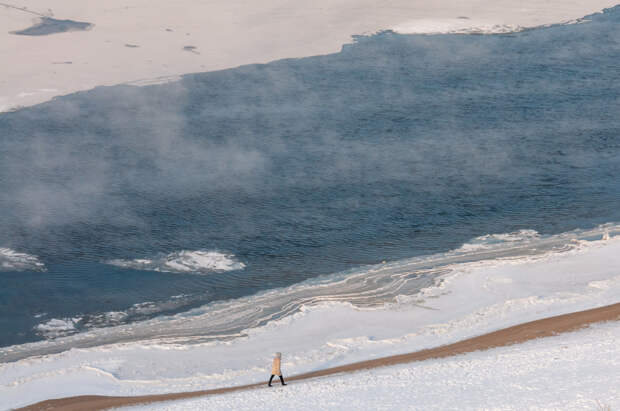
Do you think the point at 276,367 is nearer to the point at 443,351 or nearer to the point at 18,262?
the point at 443,351

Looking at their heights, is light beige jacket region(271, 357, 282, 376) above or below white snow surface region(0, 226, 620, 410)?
above

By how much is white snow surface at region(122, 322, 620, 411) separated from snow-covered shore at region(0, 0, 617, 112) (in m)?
11.1

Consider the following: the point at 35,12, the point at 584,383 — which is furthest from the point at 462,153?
the point at 35,12

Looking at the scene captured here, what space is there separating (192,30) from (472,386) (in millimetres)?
14914

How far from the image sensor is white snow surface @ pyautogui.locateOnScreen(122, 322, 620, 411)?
25.9 feet

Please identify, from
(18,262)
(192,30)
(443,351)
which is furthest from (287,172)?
(192,30)

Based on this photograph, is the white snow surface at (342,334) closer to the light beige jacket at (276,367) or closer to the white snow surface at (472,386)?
the white snow surface at (472,386)

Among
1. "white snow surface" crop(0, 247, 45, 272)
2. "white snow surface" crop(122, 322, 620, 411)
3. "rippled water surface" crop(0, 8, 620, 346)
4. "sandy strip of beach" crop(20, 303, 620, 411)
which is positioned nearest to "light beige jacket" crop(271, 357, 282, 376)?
"white snow surface" crop(122, 322, 620, 411)

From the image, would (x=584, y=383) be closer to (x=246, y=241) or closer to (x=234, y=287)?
(x=234, y=287)

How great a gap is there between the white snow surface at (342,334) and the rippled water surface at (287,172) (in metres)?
0.86

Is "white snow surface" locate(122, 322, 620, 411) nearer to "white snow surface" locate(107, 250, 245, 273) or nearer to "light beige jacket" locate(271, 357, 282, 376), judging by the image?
"light beige jacket" locate(271, 357, 282, 376)

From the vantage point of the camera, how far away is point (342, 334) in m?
9.65

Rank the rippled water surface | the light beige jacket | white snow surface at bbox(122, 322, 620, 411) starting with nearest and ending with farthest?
white snow surface at bbox(122, 322, 620, 411) → the light beige jacket → the rippled water surface

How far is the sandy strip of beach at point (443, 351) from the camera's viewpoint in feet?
28.1
